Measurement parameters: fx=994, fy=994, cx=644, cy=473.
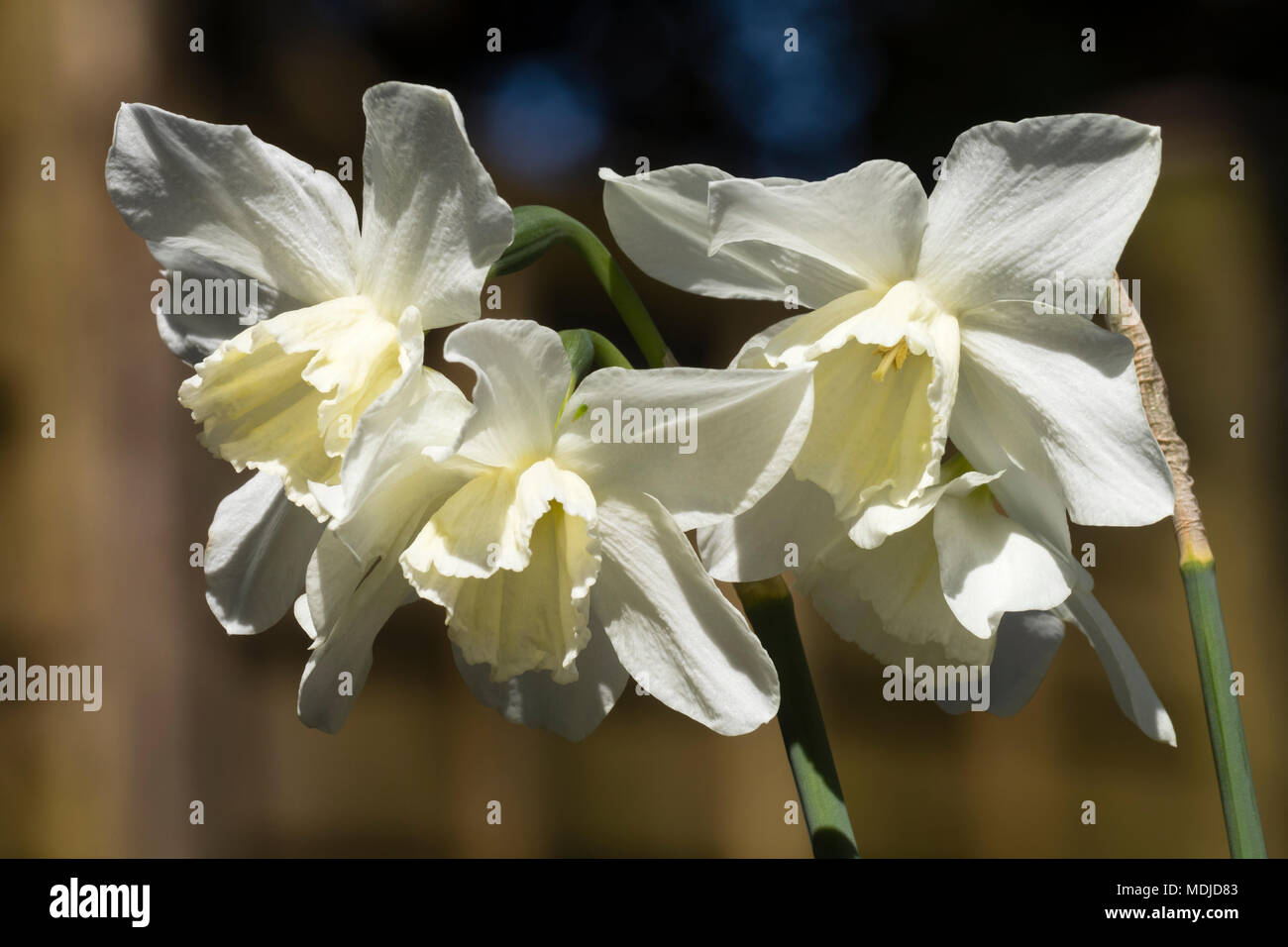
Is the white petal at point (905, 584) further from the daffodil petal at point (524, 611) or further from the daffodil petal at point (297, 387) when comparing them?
the daffodil petal at point (297, 387)

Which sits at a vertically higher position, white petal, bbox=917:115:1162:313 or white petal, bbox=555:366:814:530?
white petal, bbox=917:115:1162:313

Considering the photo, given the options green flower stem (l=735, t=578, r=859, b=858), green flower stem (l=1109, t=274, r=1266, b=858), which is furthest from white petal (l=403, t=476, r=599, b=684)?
green flower stem (l=1109, t=274, r=1266, b=858)

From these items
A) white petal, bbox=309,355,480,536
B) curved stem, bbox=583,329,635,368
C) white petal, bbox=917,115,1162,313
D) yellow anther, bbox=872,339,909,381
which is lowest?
white petal, bbox=309,355,480,536

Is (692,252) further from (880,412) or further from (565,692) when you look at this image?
(565,692)

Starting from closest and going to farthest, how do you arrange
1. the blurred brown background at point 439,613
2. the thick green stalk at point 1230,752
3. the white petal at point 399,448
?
the white petal at point 399,448 → the thick green stalk at point 1230,752 → the blurred brown background at point 439,613

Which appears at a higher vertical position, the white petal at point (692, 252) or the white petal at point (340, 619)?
the white petal at point (692, 252)

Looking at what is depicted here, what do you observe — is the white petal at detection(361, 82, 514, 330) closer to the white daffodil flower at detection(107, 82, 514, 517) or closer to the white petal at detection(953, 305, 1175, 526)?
the white daffodil flower at detection(107, 82, 514, 517)

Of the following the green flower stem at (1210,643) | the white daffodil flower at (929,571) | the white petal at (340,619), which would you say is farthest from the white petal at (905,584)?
the white petal at (340,619)

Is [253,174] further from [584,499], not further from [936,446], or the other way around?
[936,446]
